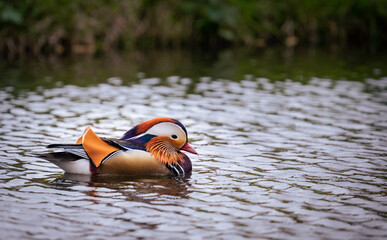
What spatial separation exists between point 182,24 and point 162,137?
1548cm

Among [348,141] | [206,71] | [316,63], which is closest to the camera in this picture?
[348,141]

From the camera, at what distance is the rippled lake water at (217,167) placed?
4.83m

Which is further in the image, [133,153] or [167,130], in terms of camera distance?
[167,130]

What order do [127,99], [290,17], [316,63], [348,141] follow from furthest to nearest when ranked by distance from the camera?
[290,17], [316,63], [127,99], [348,141]

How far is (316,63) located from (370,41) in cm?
785

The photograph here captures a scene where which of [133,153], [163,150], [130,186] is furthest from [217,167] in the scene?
[130,186]

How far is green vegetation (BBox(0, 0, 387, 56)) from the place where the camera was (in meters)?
18.1

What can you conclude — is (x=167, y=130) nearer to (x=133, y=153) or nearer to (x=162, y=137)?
(x=162, y=137)

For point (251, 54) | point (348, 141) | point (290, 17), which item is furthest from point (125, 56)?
point (348, 141)

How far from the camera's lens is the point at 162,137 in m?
6.30

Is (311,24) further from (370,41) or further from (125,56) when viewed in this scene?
(125,56)

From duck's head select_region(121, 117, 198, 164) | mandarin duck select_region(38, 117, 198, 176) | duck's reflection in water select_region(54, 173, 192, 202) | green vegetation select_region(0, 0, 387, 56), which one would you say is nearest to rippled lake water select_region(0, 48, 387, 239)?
duck's reflection in water select_region(54, 173, 192, 202)

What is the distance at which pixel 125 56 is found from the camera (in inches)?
735

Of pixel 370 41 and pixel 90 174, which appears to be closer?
pixel 90 174
